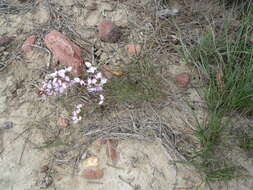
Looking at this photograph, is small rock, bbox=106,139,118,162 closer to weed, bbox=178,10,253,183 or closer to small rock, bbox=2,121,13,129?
weed, bbox=178,10,253,183

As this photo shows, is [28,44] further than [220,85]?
Yes

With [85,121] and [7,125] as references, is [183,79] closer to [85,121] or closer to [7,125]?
[85,121]

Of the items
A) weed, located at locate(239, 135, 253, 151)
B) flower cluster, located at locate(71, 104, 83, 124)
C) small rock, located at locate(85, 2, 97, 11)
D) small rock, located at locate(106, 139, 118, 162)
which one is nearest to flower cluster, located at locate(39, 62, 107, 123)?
flower cluster, located at locate(71, 104, 83, 124)

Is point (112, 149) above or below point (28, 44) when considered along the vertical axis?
below

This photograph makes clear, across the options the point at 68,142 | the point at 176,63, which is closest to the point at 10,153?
the point at 68,142

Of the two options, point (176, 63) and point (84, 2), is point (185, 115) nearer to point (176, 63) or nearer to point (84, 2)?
point (176, 63)

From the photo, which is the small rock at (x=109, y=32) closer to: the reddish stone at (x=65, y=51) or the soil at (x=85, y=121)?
the soil at (x=85, y=121)

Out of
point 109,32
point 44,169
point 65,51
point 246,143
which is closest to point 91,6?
point 109,32
